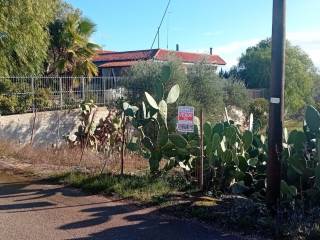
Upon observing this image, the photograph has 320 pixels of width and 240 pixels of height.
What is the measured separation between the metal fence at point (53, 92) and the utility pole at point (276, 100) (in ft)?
47.3

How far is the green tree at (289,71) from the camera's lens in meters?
38.4

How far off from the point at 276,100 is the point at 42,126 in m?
13.9

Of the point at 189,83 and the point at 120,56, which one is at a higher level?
the point at 120,56

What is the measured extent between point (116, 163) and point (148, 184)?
7.76 feet

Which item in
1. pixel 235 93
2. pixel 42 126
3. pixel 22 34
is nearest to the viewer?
pixel 22 34

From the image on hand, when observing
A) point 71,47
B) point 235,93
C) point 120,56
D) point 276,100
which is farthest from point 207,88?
point 120,56

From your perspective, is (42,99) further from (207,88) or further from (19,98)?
(207,88)

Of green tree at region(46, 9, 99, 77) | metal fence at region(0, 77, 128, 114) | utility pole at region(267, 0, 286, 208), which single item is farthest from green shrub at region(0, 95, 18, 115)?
utility pole at region(267, 0, 286, 208)

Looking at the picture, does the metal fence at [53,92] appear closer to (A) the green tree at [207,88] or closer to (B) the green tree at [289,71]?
(A) the green tree at [207,88]

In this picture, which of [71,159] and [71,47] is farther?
[71,47]

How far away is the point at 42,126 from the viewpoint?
19062mm

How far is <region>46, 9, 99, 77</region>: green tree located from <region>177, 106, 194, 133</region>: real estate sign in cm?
2177

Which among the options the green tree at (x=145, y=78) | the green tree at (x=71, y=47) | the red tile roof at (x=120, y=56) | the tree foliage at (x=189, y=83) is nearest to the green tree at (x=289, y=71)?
the red tile roof at (x=120, y=56)

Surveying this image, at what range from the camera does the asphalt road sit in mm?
5961
